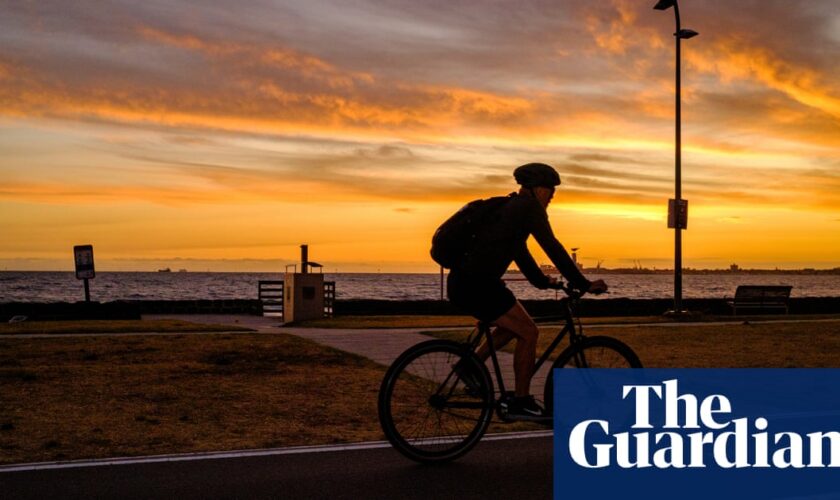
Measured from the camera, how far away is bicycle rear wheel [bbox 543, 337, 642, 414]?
6.51 metres

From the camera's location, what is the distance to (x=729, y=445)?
21.9 ft

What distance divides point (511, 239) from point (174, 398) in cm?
481

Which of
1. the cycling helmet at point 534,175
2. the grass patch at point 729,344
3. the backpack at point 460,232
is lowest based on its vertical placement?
the grass patch at point 729,344

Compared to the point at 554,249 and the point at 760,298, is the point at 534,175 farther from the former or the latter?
the point at 760,298

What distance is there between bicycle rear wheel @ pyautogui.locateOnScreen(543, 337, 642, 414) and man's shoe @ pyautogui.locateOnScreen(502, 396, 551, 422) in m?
0.16

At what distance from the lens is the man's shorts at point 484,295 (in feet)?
20.3

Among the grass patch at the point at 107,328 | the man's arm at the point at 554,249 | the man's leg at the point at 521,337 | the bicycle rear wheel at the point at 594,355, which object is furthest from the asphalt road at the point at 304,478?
the grass patch at the point at 107,328

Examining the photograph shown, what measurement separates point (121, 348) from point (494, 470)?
977cm

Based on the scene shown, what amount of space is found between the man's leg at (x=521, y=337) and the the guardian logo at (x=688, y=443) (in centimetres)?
55

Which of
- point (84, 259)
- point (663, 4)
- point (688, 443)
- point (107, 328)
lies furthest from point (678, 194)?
point (688, 443)

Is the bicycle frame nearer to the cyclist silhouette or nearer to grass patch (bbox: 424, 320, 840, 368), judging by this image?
the cyclist silhouette

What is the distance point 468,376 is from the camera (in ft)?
20.7

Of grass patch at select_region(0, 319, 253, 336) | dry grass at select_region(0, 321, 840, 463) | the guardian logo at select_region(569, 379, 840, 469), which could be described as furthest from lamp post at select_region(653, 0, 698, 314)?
the guardian logo at select_region(569, 379, 840, 469)

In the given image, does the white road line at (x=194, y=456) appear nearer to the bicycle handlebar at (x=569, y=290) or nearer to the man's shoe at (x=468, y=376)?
the man's shoe at (x=468, y=376)
